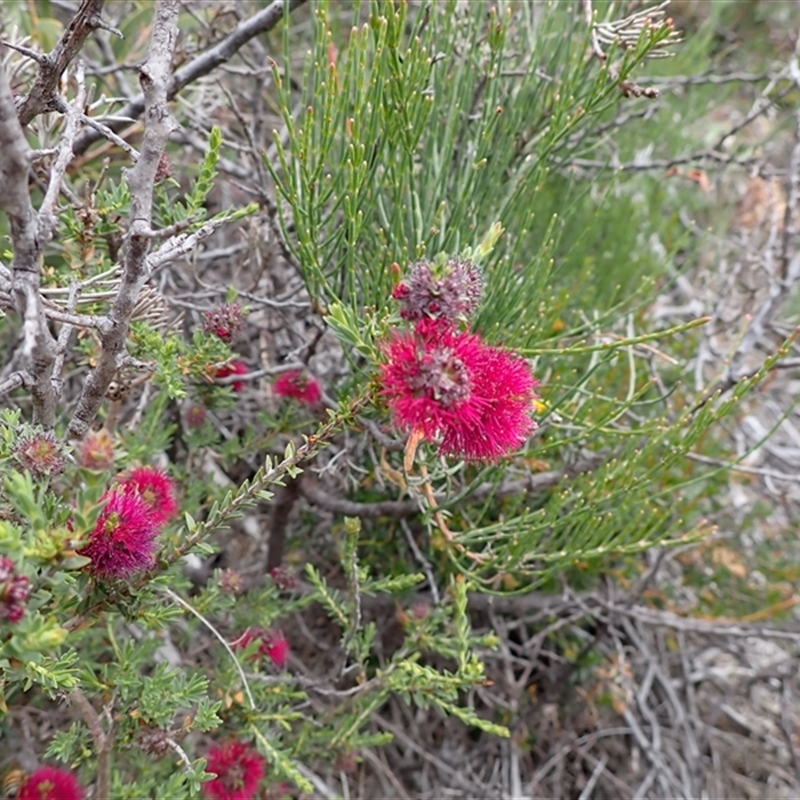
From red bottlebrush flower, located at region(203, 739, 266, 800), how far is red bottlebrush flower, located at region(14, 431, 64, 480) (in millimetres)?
510

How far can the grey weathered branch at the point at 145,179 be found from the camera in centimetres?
68

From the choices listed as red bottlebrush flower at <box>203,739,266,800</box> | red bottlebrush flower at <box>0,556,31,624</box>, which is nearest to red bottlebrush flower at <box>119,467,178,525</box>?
red bottlebrush flower at <box>0,556,31,624</box>

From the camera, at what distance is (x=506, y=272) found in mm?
1210

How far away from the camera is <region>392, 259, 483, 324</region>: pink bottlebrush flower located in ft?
2.29

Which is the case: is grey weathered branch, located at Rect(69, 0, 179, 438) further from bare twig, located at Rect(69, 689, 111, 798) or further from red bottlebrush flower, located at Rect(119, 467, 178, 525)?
bare twig, located at Rect(69, 689, 111, 798)

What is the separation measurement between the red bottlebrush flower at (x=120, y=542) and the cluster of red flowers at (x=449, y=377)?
27 cm

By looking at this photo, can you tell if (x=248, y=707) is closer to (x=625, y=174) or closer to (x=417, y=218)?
(x=417, y=218)

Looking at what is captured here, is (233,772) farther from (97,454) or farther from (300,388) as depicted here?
(97,454)

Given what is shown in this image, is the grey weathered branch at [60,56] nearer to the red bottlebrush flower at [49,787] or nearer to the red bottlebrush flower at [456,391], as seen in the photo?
the red bottlebrush flower at [456,391]

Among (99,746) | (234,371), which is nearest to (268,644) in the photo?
(99,746)

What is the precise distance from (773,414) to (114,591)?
2225mm

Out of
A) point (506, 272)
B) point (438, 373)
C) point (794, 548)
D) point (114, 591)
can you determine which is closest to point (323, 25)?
point (506, 272)

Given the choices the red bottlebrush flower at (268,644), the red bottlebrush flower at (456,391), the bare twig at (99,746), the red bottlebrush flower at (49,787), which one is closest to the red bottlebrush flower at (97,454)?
the red bottlebrush flower at (456,391)

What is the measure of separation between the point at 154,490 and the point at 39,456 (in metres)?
0.21
